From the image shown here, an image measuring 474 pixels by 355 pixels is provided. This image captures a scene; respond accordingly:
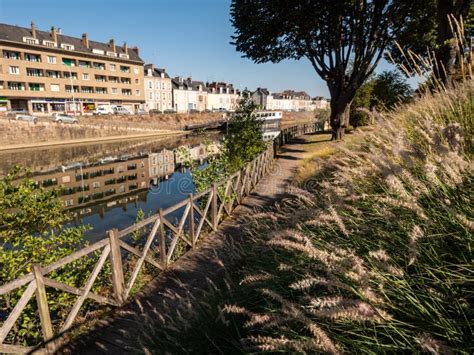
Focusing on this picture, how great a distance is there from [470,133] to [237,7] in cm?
1471

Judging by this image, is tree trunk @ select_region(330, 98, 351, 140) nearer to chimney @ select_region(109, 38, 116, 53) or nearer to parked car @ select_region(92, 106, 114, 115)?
parked car @ select_region(92, 106, 114, 115)

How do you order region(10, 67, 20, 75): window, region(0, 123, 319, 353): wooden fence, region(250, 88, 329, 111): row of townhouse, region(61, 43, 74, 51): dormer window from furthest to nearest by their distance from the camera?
region(250, 88, 329, 111): row of townhouse
region(61, 43, 74, 51): dormer window
region(10, 67, 20, 75): window
region(0, 123, 319, 353): wooden fence

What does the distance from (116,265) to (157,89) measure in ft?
251

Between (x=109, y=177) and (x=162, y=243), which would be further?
(x=109, y=177)

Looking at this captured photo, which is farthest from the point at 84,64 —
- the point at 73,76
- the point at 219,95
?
the point at 219,95

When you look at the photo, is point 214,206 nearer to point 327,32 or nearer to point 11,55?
point 327,32

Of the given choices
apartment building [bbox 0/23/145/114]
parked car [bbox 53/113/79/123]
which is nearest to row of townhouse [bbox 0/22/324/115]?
apartment building [bbox 0/23/145/114]

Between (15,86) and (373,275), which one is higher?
(15,86)

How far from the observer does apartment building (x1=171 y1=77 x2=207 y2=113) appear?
3162 inches

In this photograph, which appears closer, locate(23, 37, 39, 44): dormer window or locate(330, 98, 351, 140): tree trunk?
locate(330, 98, 351, 140): tree trunk

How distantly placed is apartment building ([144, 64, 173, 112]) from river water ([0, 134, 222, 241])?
1543 inches

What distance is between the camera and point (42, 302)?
3.57 m

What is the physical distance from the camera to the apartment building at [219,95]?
92.2 metres

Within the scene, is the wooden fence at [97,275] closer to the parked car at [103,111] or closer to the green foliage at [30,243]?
the green foliage at [30,243]
